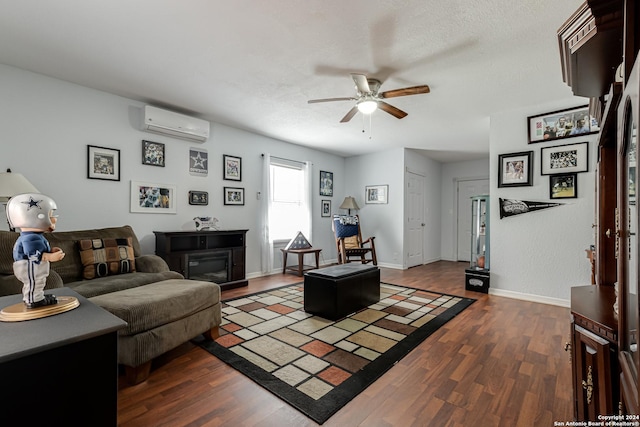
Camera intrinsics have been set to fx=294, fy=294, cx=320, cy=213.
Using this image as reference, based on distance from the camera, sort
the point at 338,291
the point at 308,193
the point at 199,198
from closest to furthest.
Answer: the point at 338,291
the point at 199,198
the point at 308,193

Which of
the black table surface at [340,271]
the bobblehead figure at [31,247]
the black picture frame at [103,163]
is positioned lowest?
the black table surface at [340,271]

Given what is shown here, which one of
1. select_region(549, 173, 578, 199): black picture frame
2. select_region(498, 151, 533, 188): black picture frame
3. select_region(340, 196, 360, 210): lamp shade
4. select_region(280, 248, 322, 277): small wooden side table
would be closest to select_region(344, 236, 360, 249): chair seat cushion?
select_region(280, 248, 322, 277): small wooden side table

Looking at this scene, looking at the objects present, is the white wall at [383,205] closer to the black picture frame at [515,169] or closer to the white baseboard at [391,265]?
the white baseboard at [391,265]

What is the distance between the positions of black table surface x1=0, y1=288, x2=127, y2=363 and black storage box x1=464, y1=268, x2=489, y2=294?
4.17m

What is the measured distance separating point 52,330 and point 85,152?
3212 mm

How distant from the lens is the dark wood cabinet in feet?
3.05

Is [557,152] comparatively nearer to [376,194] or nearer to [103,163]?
[376,194]

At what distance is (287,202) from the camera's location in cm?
563

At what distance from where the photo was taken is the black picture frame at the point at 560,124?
3.30 metres

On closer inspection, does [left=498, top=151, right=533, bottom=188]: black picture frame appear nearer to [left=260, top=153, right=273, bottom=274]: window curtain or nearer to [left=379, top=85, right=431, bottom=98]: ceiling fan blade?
[left=379, top=85, right=431, bottom=98]: ceiling fan blade

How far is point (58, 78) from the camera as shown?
10.1 feet

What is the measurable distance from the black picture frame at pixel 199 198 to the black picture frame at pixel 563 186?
4511 mm

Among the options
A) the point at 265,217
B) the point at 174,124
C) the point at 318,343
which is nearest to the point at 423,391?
the point at 318,343

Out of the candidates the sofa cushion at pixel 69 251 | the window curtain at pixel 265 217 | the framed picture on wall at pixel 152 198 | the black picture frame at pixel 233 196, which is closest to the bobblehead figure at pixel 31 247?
the sofa cushion at pixel 69 251
